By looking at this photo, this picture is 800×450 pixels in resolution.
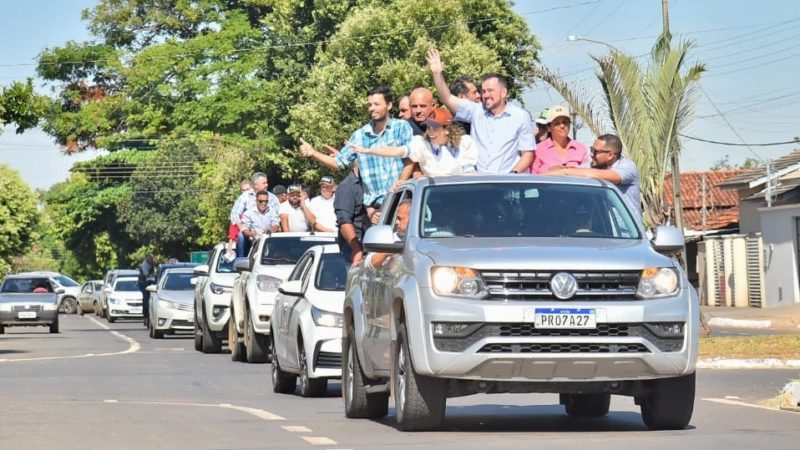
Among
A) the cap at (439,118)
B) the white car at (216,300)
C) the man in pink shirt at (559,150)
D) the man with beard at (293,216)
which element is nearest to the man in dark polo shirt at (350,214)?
the cap at (439,118)

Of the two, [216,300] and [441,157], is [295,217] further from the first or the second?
[441,157]

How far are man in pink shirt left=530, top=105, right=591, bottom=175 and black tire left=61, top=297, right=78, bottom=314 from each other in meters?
63.7

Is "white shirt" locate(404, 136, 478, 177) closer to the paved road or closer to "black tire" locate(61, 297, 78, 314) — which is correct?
the paved road

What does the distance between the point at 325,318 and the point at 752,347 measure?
27.0 ft

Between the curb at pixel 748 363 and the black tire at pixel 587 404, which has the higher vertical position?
the black tire at pixel 587 404

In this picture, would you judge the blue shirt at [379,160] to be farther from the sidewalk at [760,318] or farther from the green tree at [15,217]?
the green tree at [15,217]

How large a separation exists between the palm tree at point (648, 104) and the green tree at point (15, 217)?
233ft

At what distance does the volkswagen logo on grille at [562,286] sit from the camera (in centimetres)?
1140

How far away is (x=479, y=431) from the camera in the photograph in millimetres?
12266

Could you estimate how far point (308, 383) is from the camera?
55.2 ft

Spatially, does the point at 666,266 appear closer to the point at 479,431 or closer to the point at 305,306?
the point at 479,431

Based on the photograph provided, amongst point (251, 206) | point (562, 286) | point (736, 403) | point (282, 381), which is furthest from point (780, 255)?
point (562, 286)

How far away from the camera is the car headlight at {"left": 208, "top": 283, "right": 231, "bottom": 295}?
2861 cm

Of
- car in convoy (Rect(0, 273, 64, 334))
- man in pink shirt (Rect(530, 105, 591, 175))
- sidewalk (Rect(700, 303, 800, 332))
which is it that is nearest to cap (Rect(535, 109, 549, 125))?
man in pink shirt (Rect(530, 105, 591, 175))
